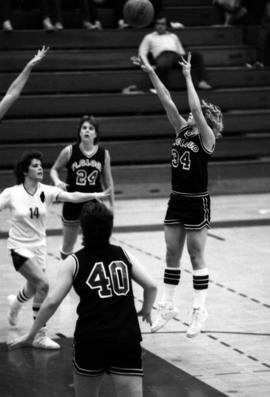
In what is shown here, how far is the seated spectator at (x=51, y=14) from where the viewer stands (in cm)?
1766

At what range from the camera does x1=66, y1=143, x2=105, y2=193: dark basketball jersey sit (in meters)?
10.5

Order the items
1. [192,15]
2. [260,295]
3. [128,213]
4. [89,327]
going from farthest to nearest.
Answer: [192,15], [128,213], [260,295], [89,327]

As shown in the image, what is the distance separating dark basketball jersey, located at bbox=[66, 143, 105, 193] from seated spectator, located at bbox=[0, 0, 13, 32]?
7613 millimetres

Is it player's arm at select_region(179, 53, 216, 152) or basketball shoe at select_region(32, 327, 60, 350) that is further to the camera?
player's arm at select_region(179, 53, 216, 152)

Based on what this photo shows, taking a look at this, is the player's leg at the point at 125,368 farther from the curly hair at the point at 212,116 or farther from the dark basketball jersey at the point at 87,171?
the dark basketball jersey at the point at 87,171

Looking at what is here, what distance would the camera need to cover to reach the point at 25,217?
812 centimetres

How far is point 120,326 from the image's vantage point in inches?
207

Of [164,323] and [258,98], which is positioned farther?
[258,98]

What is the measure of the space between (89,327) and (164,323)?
10.3ft

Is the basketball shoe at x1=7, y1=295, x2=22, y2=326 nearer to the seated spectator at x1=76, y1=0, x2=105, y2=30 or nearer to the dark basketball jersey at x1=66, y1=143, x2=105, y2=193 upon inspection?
the dark basketball jersey at x1=66, y1=143, x2=105, y2=193

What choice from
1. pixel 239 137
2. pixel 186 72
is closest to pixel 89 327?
pixel 186 72

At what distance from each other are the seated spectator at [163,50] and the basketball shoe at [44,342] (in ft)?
32.5

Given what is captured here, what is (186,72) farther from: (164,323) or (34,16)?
(34,16)

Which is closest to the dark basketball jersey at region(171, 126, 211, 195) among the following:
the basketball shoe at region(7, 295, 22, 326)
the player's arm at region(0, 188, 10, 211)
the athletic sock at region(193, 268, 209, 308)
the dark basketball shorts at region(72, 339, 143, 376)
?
the athletic sock at region(193, 268, 209, 308)
